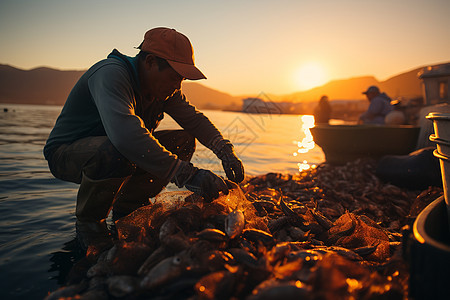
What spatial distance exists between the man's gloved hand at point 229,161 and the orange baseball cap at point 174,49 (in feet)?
3.20

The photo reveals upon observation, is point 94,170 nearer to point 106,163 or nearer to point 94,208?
point 106,163

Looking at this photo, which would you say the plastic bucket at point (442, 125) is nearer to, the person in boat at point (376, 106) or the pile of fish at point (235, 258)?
the pile of fish at point (235, 258)

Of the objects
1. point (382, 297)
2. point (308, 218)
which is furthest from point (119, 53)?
point (382, 297)

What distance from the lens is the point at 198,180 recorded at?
234cm

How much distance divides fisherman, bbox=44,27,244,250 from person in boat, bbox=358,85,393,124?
865cm

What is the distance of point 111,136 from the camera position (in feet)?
7.43

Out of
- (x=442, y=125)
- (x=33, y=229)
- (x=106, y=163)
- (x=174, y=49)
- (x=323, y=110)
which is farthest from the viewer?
(x=323, y=110)

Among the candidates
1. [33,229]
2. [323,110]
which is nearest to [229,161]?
[33,229]

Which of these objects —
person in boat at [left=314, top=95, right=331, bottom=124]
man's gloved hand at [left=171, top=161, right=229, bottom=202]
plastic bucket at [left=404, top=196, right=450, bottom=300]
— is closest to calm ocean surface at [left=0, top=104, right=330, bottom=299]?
man's gloved hand at [left=171, top=161, right=229, bottom=202]

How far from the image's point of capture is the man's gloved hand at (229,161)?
10.6ft

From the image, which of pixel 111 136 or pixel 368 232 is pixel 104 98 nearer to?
pixel 111 136

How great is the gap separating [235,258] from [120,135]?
1.27 m

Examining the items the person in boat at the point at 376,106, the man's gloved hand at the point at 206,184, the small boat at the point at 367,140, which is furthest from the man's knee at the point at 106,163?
the person in boat at the point at 376,106

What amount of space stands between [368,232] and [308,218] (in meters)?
0.58
